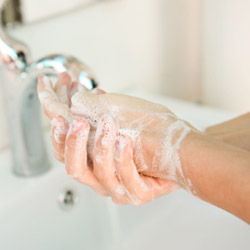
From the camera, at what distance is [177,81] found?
0.96m

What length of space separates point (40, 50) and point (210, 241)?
15.5 inches

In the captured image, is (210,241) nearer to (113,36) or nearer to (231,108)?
(231,108)

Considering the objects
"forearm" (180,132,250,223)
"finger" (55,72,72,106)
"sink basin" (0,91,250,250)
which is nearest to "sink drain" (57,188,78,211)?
"sink basin" (0,91,250,250)

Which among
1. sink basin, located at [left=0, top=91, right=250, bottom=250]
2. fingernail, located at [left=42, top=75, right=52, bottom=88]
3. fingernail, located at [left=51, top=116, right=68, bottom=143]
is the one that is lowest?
sink basin, located at [left=0, top=91, right=250, bottom=250]

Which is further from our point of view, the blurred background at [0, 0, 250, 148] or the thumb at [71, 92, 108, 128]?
the blurred background at [0, 0, 250, 148]

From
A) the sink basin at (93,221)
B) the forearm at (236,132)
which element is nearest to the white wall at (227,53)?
the sink basin at (93,221)

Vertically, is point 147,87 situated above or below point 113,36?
below

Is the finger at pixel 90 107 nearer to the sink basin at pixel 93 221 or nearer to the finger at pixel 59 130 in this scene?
the finger at pixel 59 130

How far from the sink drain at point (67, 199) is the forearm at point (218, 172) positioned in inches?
11.5

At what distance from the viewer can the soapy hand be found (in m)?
0.42

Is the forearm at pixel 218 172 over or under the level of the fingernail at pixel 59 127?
under

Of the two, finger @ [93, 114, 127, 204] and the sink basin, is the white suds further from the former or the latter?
the sink basin

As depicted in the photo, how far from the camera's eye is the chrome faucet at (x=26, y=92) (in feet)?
1.78

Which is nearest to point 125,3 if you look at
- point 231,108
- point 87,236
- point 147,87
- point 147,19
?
point 147,19
